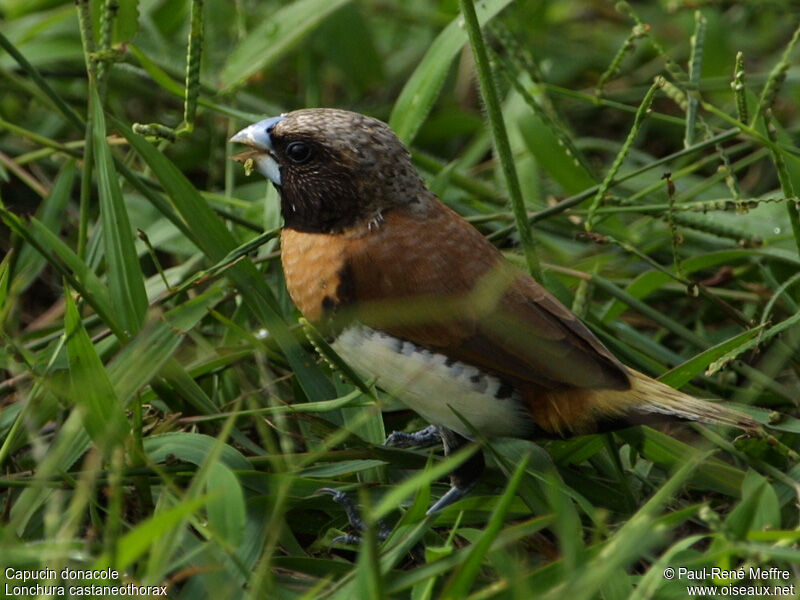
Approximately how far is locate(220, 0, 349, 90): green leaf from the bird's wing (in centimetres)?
95

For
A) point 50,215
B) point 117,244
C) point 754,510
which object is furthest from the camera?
point 50,215

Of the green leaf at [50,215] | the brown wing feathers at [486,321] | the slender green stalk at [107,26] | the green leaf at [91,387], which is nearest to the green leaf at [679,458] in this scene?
the brown wing feathers at [486,321]

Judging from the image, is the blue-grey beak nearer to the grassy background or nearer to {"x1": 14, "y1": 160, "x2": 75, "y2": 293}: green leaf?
the grassy background

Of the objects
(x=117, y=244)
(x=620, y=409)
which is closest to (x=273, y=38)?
(x=117, y=244)

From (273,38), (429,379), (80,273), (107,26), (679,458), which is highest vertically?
(107,26)

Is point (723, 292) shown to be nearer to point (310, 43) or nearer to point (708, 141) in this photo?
point (708, 141)

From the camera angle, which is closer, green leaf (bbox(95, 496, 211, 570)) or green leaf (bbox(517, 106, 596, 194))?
green leaf (bbox(95, 496, 211, 570))

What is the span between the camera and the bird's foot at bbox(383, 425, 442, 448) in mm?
2701

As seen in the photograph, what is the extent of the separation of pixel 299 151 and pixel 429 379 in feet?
2.11

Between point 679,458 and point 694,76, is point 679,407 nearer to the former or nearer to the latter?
point 679,458

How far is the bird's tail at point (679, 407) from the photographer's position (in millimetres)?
2318

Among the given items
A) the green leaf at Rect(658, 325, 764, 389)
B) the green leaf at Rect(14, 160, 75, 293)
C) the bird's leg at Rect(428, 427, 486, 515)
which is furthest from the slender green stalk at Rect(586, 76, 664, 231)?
the green leaf at Rect(14, 160, 75, 293)

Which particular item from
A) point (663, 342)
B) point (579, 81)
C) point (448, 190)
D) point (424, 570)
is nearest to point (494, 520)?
point (424, 570)

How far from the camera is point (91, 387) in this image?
2174 millimetres
